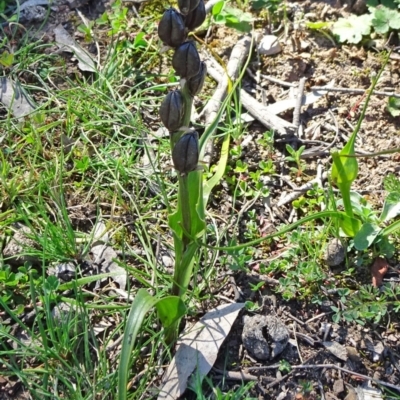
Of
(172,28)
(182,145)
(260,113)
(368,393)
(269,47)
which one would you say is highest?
(172,28)

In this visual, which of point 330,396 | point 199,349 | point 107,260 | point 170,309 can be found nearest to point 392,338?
point 330,396

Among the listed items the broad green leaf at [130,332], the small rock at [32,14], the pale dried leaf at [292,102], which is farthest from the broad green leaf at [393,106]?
the small rock at [32,14]

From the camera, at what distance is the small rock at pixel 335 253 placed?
2.11 meters

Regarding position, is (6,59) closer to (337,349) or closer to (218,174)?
(218,174)

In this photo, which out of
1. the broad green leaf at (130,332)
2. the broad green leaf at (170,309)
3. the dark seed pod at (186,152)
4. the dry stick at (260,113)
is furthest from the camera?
the dry stick at (260,113)

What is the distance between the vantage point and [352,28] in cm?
277

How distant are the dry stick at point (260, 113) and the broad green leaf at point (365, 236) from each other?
593mm

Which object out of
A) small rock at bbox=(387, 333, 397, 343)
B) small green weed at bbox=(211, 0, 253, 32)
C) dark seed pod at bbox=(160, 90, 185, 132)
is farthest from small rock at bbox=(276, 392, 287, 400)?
small green weed at bbox=(211, 0, 253, 32)

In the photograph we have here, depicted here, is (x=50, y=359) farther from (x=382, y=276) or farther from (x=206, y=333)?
(x=382, y=276)

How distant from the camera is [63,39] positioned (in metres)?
2.87

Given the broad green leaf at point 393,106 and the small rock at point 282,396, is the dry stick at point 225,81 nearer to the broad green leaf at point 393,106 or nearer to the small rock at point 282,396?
the broad green leaf at point 393,106

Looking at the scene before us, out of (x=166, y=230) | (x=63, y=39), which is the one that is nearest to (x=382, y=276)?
(x=166, y=230)

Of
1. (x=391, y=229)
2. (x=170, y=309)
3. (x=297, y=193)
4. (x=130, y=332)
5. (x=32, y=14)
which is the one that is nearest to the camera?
(x=130, y=332)

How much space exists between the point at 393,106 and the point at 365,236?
72 cm
